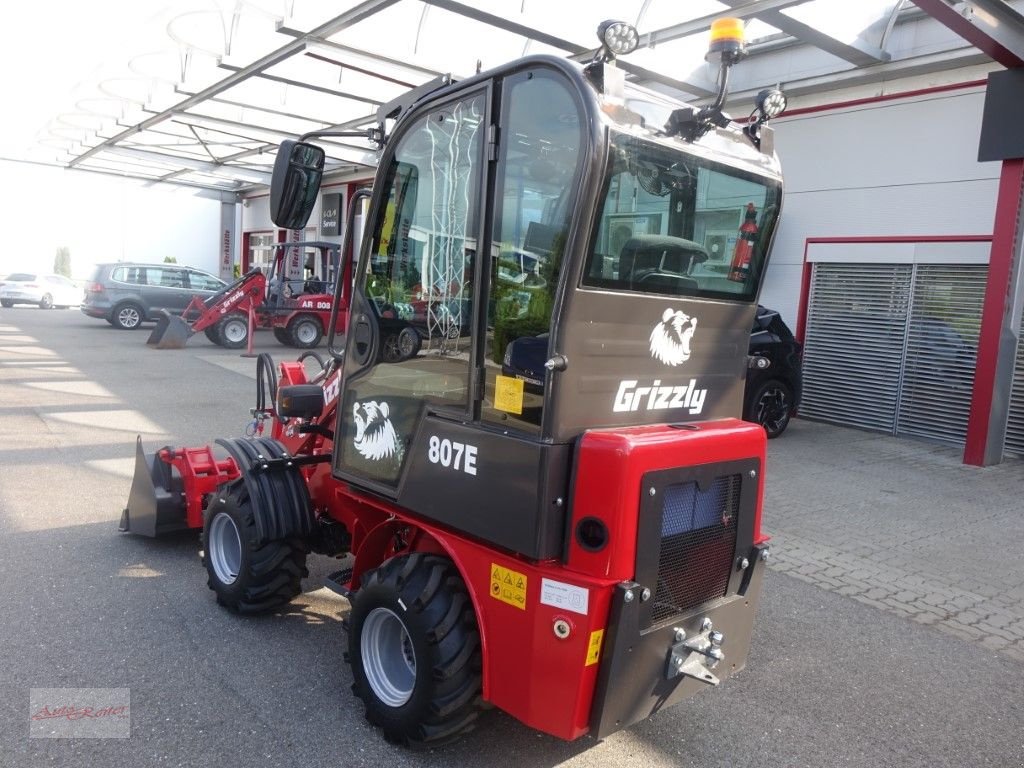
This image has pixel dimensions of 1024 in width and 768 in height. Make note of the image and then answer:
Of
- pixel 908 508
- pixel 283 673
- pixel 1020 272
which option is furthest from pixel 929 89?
pixel 283 673

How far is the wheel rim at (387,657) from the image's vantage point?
3305 millimetres

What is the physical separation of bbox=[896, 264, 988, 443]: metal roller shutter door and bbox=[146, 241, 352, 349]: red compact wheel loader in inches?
471

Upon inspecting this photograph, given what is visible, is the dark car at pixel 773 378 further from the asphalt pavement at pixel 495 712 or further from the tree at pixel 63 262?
the tree at pixel 63 262

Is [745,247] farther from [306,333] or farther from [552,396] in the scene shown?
[306,333]

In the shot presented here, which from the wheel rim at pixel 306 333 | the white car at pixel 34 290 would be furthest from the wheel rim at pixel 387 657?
the white car at pixel 34 290

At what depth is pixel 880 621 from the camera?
4.86 metres

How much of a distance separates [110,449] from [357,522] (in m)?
5.38

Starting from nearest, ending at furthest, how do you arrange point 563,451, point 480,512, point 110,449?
1. point 563,451
2. point 480,512
3. point 110,449

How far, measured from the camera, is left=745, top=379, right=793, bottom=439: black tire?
10320 mm

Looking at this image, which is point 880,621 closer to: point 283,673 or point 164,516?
point 283,673

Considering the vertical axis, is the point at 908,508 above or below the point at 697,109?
below

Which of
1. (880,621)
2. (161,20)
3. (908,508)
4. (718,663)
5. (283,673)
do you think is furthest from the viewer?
(161,20)

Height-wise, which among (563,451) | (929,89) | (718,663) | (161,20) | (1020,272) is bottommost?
(718,663)

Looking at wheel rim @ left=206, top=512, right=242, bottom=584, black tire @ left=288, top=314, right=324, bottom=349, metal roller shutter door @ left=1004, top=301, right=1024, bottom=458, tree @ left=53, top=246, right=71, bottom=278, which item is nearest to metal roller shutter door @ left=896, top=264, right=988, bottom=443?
metal roller shutter door @ left=1004, top=301, right=1024, bottom=458
